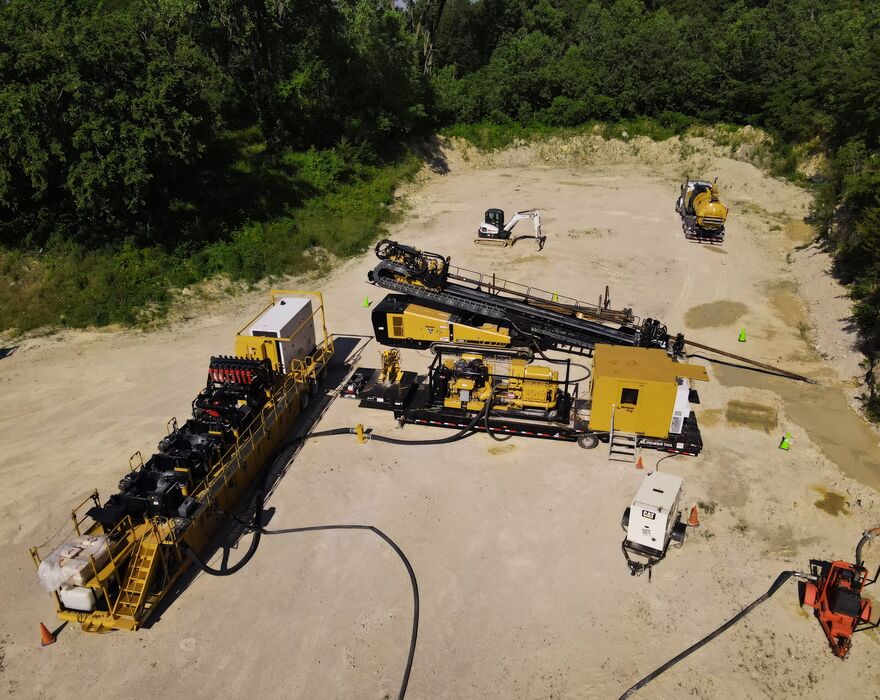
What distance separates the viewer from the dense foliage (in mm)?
25328

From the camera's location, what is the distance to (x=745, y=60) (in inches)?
1953

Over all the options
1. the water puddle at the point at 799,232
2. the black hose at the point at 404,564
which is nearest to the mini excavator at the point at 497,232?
the water puddle at the point at 799,232

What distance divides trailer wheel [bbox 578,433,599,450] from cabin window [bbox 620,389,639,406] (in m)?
1.42

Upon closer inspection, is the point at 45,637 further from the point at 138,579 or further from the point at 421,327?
the point at 421,327

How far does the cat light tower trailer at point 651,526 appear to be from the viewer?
43.3 feet

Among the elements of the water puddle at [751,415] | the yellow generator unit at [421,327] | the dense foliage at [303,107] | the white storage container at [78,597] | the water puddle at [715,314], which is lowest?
the water puddle at [751,415]

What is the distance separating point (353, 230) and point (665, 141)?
2990 centimetres

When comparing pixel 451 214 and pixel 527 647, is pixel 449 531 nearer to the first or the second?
pixel 527 647

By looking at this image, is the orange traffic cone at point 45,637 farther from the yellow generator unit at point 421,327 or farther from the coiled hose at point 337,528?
the yellow generator unit at point 421,327

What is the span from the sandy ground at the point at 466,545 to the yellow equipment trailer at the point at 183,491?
82cm

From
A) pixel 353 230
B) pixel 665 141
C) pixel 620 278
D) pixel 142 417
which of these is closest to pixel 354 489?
pixel 142 417

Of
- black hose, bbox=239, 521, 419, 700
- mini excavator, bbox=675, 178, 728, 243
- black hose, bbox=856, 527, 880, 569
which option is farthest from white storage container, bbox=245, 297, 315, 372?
mini excavator, bbox=675, 178, 728, 243

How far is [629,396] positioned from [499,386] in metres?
3.83

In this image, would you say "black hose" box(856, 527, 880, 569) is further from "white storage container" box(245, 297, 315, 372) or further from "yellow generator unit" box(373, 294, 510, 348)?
"white storage container" box(245, 297, 315, 372)
